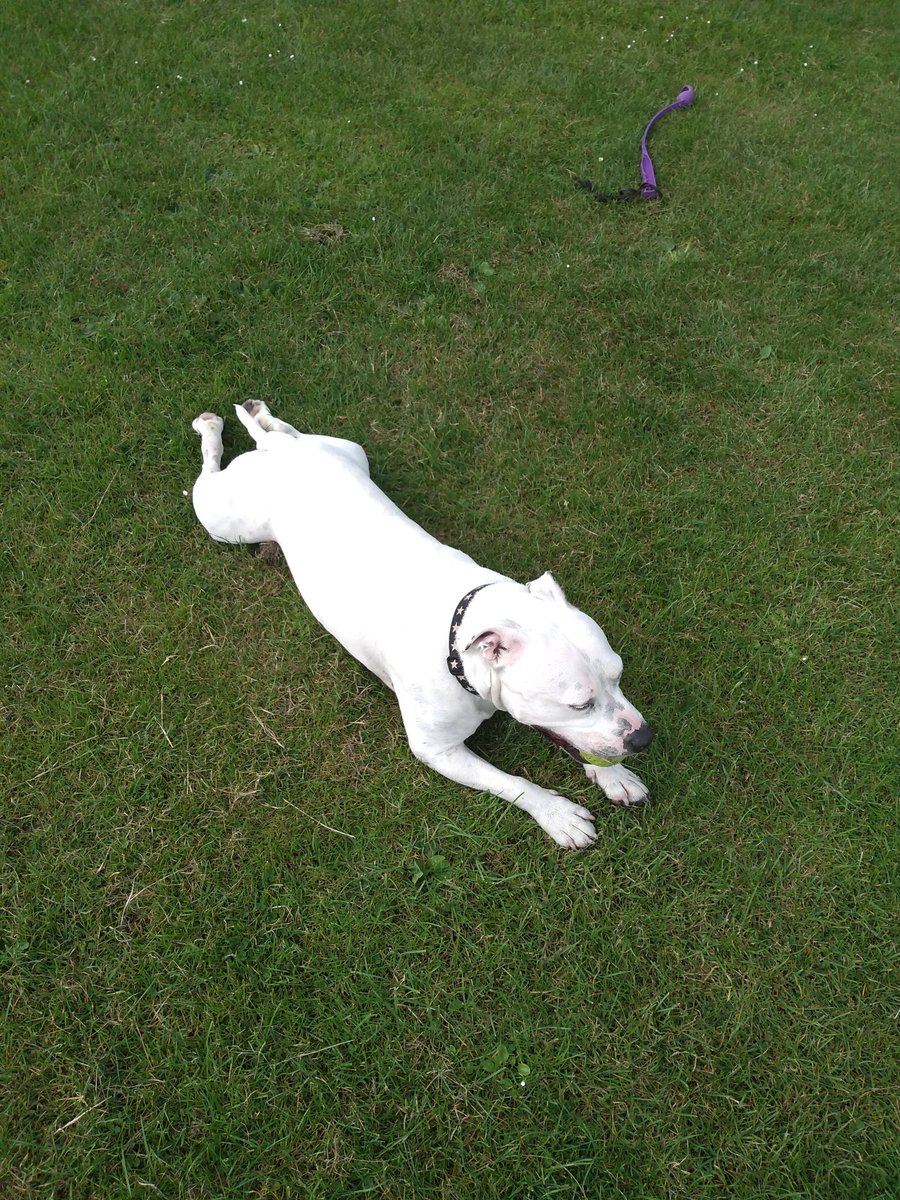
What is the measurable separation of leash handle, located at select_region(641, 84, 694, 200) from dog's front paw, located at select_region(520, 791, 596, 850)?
473 cm

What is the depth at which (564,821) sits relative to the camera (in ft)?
11.1

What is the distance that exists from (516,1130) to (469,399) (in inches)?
150

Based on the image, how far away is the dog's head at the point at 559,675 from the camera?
8.75ft

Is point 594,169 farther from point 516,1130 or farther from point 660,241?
point 516,1130

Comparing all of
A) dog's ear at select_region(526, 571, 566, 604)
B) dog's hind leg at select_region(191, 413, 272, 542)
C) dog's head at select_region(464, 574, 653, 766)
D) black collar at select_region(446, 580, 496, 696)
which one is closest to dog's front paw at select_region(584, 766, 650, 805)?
dog's head at select_region(464, 574, 653, 766)

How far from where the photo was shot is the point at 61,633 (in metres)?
4.04

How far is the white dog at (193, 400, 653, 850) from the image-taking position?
2.72 meters

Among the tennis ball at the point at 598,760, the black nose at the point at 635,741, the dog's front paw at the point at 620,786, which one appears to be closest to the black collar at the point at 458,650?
the tennis ball at the point at 598,760

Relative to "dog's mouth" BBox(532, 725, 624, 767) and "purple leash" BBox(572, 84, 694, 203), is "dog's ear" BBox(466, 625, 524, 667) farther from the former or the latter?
"purple leash" BBox(572, 84, 694, 203)

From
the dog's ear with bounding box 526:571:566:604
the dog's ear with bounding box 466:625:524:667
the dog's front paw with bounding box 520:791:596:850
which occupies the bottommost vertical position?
the dog's front paw with bounding box 520:791:596:850

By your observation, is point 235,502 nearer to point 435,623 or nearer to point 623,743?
point 435,623

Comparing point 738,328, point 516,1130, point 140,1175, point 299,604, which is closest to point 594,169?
point 738,328

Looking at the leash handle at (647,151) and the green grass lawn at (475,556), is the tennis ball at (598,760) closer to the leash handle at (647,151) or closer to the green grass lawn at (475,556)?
the green grass lawn at (475,556)

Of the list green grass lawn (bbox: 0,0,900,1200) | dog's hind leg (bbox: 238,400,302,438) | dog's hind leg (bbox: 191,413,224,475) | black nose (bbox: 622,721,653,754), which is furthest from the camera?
dog's hind leg (bbox: 191,413,224,475)
